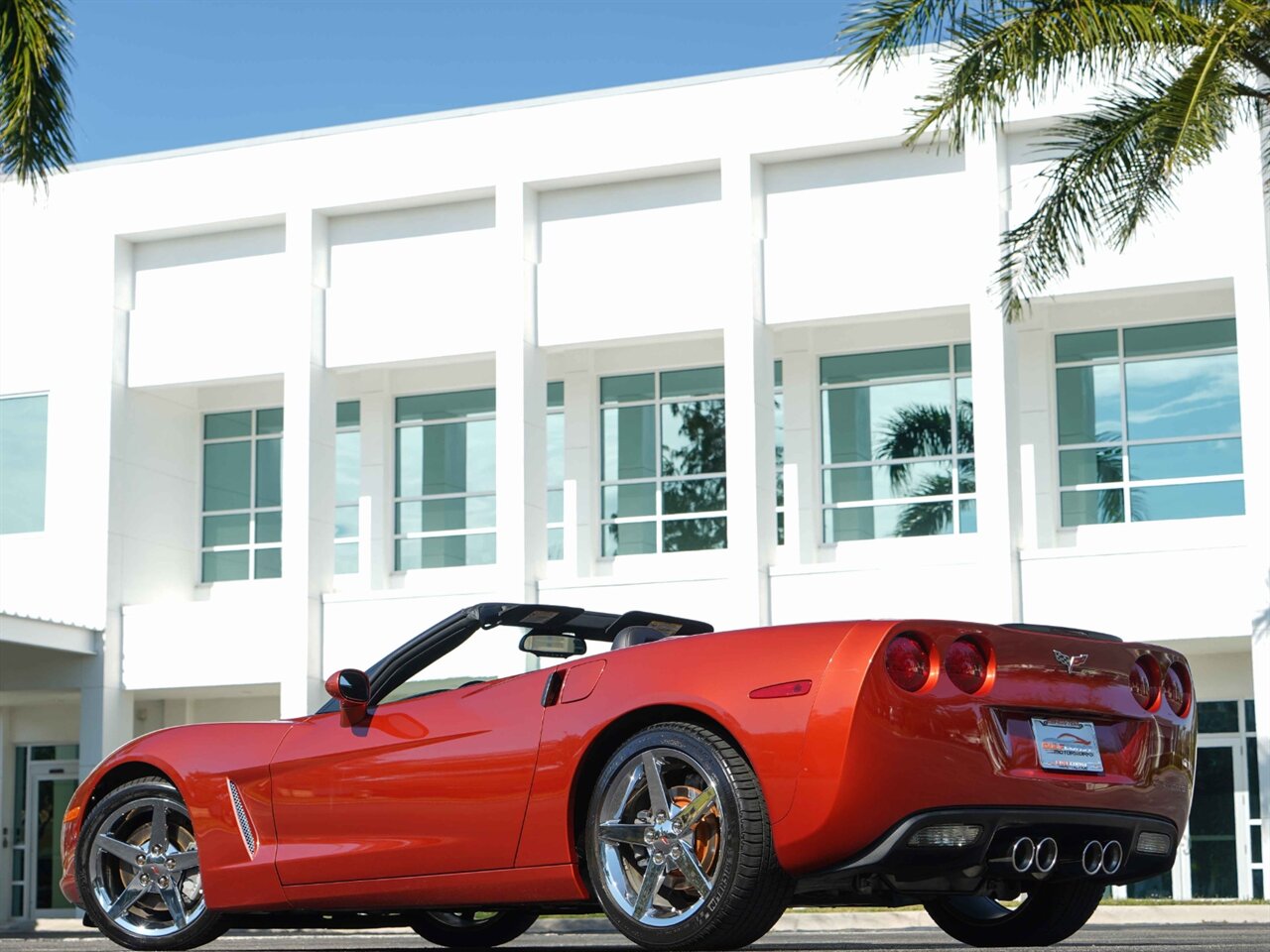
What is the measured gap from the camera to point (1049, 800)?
5.47 m

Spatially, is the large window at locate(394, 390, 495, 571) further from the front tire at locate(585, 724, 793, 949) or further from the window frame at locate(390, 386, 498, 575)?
the front tire at locate(585, 724, 793, 949)

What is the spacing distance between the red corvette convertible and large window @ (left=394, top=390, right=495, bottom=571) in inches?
790

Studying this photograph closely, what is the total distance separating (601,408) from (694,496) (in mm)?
1973

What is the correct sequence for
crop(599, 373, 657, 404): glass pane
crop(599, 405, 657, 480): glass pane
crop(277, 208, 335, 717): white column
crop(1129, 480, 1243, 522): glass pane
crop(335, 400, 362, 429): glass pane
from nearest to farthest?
crop(1129, 480, 1243, 522): glass pane < crop(277, 208, 335, 717): white column < crop(599, 405, 657, 480): glass pane < crop(599, 373, 657, 404): glass pane < crop(335, 400, 362, 429): glass pane

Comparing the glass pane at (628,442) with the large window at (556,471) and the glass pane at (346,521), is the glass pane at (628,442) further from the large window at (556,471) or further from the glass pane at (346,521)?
the glass pane at (346,521)

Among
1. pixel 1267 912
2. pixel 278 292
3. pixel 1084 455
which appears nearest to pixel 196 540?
pixel 278 292

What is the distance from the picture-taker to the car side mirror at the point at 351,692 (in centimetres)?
653

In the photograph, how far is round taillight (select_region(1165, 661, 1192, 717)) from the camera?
6035 millimetres

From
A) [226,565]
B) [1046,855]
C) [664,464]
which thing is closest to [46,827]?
[226,565]

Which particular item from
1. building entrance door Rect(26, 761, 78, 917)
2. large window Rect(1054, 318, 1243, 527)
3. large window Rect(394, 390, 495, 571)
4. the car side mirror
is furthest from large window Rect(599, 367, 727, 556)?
the car side mirror

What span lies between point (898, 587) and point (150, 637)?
10.4 metres

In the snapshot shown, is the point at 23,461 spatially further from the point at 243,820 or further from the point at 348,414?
the point at 243,820

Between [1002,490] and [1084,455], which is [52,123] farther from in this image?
[1084,455]

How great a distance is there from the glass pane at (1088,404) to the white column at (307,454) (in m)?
9.72
